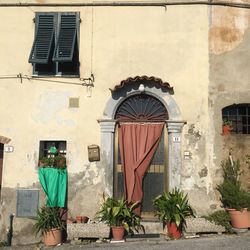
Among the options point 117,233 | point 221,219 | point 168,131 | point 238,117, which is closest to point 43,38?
point 168,131

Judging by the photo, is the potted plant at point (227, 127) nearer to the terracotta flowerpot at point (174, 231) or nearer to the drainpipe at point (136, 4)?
the terracotta flowerpot at point (174, 231)

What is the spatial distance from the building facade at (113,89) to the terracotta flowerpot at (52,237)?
2.54 ft

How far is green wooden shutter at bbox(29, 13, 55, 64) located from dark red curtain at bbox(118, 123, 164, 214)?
8.92ft

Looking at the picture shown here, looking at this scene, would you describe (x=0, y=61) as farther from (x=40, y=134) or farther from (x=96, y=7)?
(x=96, y=7)

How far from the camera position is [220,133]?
30.9 ft

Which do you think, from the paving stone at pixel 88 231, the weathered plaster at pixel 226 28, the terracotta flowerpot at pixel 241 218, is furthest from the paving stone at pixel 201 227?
the weathered plaster at pixel 226 28

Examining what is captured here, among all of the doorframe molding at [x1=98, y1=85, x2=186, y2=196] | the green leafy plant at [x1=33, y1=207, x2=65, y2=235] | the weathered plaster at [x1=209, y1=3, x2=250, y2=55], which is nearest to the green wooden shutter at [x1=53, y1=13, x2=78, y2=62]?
the doorframe molding at [x1=98, y1=85, x2=186, y2=196]

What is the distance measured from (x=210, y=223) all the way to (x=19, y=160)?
16.5 ft

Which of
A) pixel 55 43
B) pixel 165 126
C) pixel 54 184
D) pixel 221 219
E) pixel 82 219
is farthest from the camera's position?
pixel 55 43

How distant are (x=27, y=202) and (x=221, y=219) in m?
4.84

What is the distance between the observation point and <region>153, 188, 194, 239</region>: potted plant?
8.49 m

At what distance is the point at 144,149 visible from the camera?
947cm

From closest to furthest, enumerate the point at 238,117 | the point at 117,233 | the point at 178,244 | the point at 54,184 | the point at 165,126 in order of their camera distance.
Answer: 1. the point at 178,244
2. the point at 117,233
3. the point at 54,184
4. the point at 165,126
5. the point at 238,117

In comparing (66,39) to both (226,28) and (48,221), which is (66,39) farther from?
(48,221)
